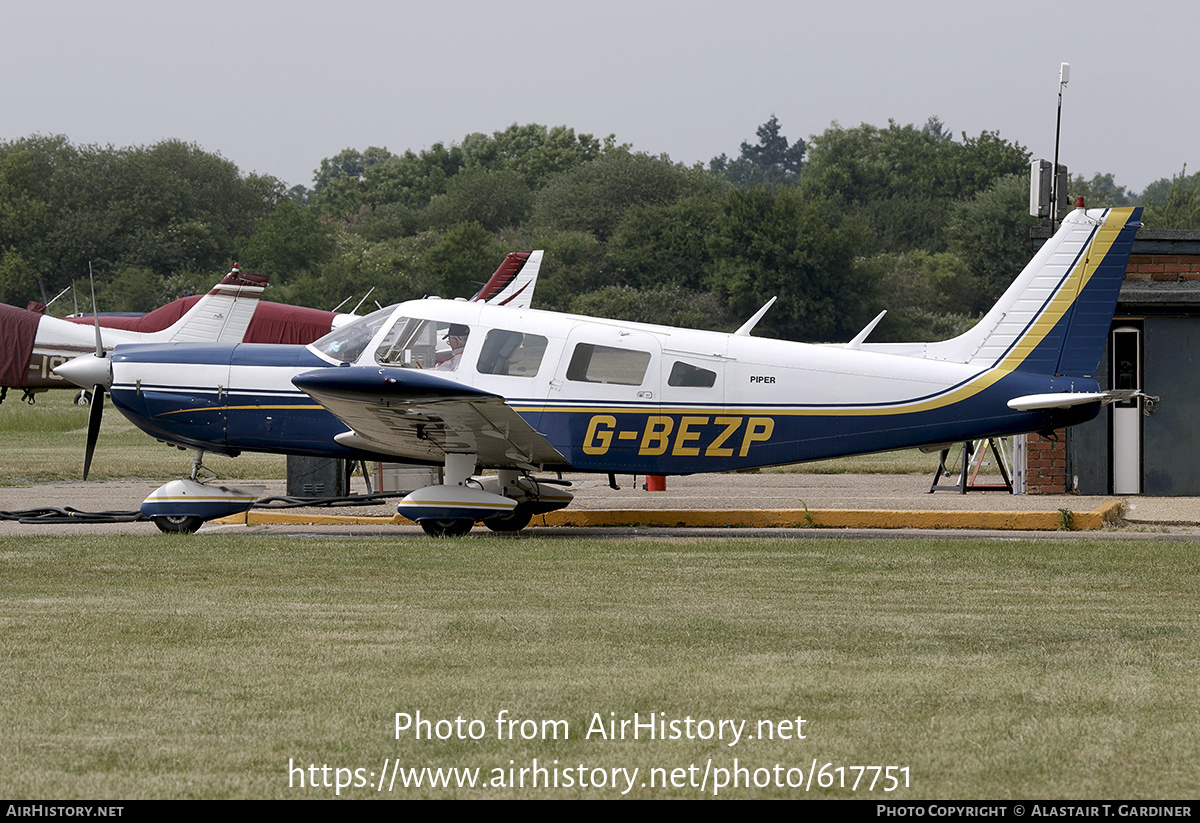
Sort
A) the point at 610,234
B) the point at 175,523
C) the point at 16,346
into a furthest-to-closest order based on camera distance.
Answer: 1. the point at 610,234
2. the point at 16,346
3. the point at 175,523

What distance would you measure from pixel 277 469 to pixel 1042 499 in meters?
13.2

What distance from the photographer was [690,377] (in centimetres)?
1250

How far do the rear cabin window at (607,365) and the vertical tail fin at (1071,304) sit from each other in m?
3.18

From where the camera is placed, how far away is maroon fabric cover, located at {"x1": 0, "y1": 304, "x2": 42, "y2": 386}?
82.6 ft

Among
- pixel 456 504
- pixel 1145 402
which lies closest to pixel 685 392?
pixel 456 504

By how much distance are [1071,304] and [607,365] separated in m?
4.34

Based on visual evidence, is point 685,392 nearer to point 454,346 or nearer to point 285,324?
point 454,346

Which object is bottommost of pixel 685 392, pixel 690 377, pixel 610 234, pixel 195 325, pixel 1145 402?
pixel 1145 402

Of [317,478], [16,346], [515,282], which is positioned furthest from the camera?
[515,282]

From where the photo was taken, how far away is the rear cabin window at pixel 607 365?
1251 centimetres

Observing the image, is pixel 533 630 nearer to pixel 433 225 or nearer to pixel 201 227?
pixel 201 227

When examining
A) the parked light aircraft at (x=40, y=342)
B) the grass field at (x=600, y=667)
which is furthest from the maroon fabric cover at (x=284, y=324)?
the grass field at (x=600, y=667)

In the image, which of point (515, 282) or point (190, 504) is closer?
point (190, 504)

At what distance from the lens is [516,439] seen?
1241 cm
